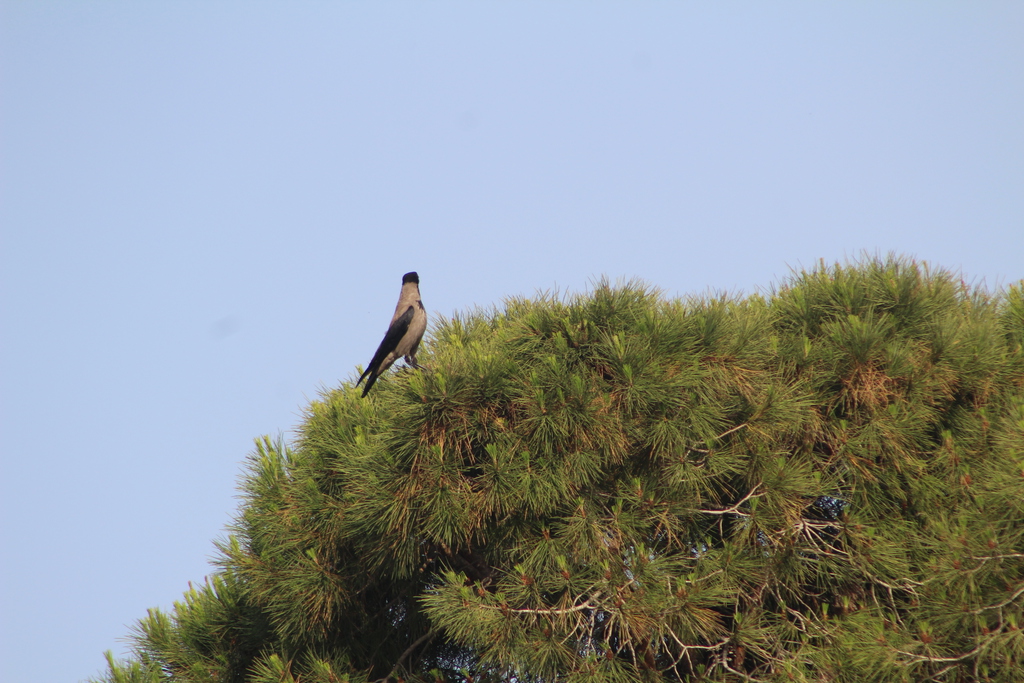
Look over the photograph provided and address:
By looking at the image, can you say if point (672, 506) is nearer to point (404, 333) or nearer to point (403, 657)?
point (403, 657)

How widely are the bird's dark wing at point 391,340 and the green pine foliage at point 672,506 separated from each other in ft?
1.53

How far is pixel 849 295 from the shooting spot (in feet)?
21.7

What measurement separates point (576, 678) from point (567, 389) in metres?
1.73

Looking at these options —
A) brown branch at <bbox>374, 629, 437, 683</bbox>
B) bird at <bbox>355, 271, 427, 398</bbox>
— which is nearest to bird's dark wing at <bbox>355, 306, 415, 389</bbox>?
bird at <bbox>355, 271, 427, 398</bbox>

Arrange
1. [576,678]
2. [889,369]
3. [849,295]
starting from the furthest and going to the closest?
[849,295] < [889,369] < [576,678]

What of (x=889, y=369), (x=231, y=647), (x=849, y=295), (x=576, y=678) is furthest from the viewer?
(x=231, y=647)

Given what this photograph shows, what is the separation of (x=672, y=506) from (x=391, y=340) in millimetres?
3049

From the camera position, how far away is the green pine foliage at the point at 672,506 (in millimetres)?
5203

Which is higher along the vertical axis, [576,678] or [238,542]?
[238,542]

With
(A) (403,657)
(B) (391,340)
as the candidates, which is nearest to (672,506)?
(A) (403,657)

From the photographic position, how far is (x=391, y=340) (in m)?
7.61

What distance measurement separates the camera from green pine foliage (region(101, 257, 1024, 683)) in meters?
5.20

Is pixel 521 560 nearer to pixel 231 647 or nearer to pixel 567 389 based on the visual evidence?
pixel 567 389

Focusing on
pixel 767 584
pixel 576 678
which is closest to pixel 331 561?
pixel 576 678
